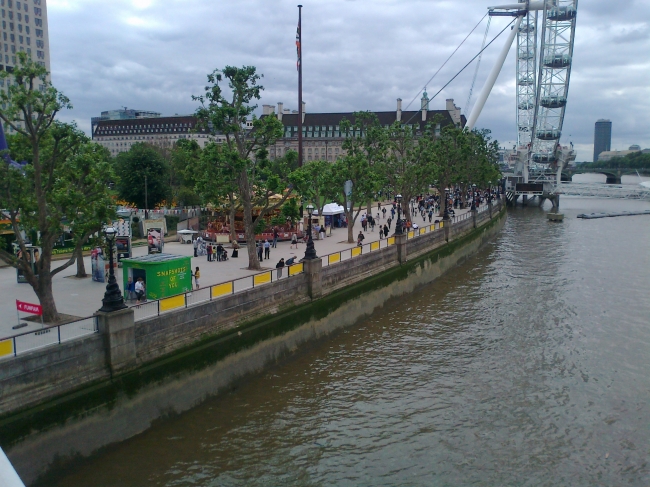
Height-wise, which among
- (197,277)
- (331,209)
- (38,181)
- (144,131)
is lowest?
(197,277)

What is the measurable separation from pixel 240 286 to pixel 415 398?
273 inches

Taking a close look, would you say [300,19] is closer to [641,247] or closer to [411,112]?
[641,247]

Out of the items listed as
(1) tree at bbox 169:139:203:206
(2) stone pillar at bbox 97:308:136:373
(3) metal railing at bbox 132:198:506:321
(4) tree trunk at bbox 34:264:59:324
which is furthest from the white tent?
(2) stone pillar at bbox 97:308:136:373

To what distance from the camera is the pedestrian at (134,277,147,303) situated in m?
20.0

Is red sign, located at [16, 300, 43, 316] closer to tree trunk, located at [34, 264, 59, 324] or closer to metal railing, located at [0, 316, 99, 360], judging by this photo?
tree trunk, located at [34, 264, 59, 324]

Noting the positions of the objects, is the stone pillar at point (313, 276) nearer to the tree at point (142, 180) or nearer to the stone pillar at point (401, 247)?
the stone pillar at point (401, 247)

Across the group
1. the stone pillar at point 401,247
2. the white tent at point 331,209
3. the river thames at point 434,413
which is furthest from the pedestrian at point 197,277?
the white tent at point 331,209

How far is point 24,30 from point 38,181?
95.6 m

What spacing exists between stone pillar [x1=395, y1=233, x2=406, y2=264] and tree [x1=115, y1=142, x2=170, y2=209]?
3127 centimetres

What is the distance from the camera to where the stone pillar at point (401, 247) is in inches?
1259

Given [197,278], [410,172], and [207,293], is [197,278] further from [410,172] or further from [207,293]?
[410,172]

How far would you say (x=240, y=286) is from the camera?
20.0 metres

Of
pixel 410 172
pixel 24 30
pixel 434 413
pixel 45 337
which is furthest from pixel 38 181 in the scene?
pixel 24 30

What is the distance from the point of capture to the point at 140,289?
2003cm
